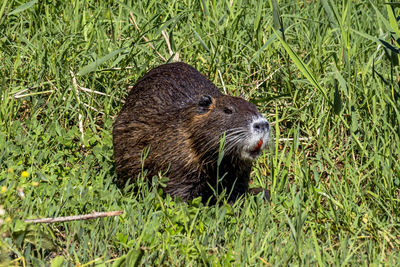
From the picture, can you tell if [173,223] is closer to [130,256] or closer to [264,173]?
[130,256]

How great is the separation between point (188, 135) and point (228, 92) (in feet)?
3.50

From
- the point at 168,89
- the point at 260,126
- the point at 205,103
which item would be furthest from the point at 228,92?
the point at 260,126

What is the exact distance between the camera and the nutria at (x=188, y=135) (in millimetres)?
3959

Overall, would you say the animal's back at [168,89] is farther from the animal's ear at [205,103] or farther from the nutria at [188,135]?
the animal's ear at [205,103]

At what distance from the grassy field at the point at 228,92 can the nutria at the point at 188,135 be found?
165mm

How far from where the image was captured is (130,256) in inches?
115

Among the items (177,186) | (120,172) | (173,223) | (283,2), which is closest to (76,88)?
(120,172)

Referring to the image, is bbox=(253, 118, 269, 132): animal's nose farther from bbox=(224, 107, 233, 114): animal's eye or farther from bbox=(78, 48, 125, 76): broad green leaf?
bbox=(78, 48, 125, 76): broad green leaf

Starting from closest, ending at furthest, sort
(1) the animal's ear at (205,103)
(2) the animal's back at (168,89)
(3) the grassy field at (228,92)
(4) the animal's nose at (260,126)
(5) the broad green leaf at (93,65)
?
(3) the grassy field at (228,92) < (4) the animal's nose at (260,126) < (1) the animal's ear at (205,103) < (2) the animal's back at (168,89) < (5) the broad green leaf at (93,65)

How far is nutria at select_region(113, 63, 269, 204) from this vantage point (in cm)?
396

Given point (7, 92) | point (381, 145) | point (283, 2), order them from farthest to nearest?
point (283, 2) → point (7, 92) → point (381, 145)

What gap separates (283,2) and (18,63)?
223 centimetres

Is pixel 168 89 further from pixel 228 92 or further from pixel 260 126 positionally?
pixel 260 126

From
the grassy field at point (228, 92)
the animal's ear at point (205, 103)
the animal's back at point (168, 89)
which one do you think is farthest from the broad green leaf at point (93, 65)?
the animal's ear at point (205, 103)
